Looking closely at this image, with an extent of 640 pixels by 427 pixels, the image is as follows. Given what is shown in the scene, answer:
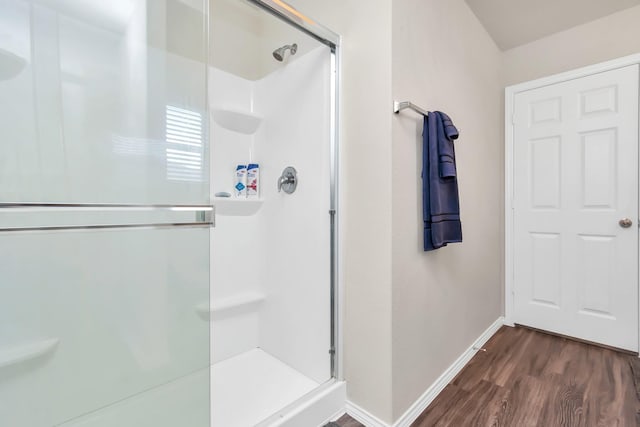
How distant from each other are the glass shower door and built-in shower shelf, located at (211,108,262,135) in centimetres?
83

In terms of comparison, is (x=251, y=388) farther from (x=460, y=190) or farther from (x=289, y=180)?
(x=460, y=190)

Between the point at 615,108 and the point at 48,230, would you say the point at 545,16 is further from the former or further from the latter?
the point at 48,230

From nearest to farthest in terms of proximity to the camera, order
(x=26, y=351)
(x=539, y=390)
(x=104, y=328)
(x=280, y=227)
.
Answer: (x=26, y=351), (x=104, y=328), (x=539, y=390), (x=280, y=227)

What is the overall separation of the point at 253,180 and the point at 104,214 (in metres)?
1.17

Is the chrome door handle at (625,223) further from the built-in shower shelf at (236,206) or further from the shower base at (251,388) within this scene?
the built-in shower shelf at (236,206)

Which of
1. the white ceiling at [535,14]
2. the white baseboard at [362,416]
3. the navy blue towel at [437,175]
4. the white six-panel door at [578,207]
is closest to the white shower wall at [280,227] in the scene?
the white baseboard at [362,416]

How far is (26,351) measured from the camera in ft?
2.79

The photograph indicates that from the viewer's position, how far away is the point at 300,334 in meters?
1.73

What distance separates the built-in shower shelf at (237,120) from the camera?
1.89 meters

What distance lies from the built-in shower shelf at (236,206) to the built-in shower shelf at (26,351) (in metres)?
1.10

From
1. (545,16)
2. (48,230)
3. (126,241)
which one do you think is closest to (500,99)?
(545,16)

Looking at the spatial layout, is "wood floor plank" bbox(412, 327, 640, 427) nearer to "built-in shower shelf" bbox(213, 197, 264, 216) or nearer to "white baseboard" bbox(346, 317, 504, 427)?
"white baseboard" bbox(346, 317, 504, 427)

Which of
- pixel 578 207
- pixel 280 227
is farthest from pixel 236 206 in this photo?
pixel 578 207

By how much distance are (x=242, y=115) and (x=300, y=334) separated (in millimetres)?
1440
